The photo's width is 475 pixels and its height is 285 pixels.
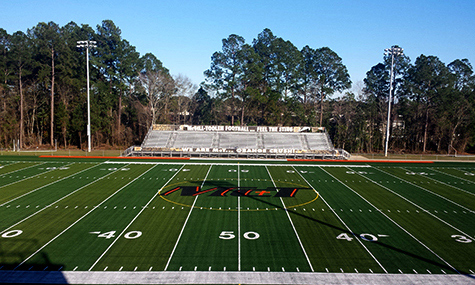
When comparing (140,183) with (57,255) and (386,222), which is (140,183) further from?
(386,222)

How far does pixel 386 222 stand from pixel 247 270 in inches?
380

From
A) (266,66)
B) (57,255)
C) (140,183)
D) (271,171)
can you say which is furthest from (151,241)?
(266,66)

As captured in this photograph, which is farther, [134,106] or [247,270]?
[134,106]

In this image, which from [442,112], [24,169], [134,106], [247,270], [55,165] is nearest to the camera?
[247,270]

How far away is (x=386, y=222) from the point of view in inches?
736

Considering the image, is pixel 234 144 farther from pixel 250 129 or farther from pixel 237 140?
pixel 250 129

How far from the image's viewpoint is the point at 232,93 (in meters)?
60.0

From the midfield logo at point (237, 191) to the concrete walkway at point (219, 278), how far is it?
35.7ft

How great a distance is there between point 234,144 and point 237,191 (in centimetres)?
2288

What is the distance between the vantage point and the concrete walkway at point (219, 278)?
40.0 feet

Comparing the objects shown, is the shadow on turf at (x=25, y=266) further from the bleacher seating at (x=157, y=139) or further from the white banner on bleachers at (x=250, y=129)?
the white banner on bleachers at (x=250, y=129)

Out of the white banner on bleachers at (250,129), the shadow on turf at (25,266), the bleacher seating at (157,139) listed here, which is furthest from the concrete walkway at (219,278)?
the white banner on bleachers at (250,129)

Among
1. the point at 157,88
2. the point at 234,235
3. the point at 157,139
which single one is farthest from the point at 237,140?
the point at 234,235

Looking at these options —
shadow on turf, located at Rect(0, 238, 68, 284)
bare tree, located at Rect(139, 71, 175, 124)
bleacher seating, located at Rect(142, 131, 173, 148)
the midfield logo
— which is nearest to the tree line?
bare tree, located at Rect(139, 71, 175, 124)
